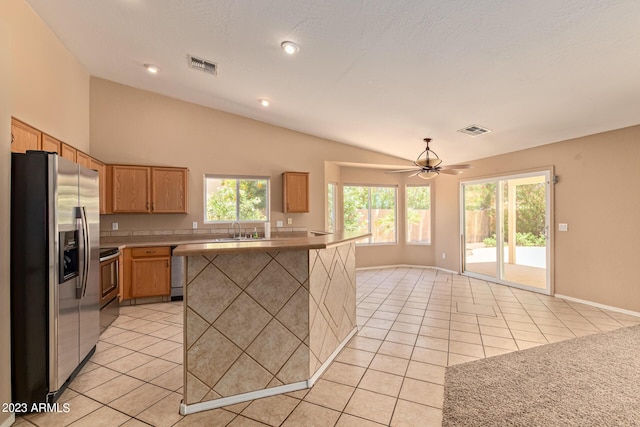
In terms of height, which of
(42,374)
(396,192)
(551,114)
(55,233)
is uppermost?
(551,114)

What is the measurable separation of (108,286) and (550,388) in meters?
4.46

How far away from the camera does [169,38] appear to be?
10.5 ft

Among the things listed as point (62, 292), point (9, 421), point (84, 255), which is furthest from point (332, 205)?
point (9, 421)

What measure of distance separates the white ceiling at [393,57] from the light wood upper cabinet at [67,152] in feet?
4.30

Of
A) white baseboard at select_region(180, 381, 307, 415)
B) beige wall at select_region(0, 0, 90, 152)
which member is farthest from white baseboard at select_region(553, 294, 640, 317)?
beige wall at select_region(0, 0, 90, 152)

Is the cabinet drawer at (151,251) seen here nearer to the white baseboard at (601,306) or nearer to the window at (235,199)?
the window at (235,199)

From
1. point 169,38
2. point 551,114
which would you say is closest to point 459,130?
point 551,114

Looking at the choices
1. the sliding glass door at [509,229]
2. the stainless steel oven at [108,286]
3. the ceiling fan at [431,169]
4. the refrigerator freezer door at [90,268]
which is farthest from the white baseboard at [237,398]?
the sliding glass door at [509,229]

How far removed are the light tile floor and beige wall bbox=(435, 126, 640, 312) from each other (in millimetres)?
375

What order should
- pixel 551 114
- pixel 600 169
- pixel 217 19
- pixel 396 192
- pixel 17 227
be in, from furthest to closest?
pixel 396 192, pixel 600 169, pixel 551 114, pixel 217 19, pixel 17 227

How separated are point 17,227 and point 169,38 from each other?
2.36m

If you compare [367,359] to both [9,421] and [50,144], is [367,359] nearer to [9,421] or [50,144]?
[9,421]

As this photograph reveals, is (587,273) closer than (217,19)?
No

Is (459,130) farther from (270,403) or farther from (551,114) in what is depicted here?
(270,403)
